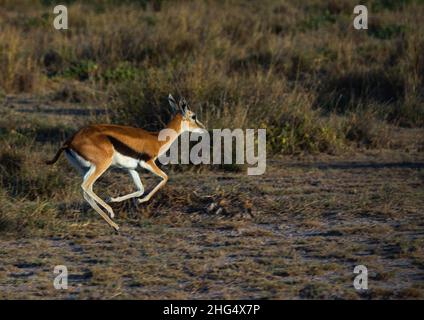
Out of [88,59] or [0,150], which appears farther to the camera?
[88,59]

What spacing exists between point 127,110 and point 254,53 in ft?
15.7

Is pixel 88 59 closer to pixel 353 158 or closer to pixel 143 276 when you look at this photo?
pixel 353 158

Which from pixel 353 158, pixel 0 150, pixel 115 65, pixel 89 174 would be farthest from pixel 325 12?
pixel 89 174

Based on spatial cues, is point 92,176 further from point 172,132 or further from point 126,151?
point 172,132

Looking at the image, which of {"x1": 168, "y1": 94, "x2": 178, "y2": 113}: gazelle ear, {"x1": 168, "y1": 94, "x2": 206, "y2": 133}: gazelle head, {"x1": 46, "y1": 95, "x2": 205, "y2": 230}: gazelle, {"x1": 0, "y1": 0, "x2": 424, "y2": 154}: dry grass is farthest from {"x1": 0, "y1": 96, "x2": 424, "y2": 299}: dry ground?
{"x1": 0, "y1": 0, "x2": 424, "y2": 154}: dry grass

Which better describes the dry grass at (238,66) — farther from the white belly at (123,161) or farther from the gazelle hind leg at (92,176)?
the gazelle hind leg at (92,176)

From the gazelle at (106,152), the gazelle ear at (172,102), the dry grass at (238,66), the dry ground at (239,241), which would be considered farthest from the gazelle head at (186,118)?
the dry grass at (238,66)

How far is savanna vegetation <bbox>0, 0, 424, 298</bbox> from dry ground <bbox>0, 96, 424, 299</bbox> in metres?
0.02

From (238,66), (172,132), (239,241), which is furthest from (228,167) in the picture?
(238,66)

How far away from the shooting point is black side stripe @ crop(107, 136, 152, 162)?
8.43m

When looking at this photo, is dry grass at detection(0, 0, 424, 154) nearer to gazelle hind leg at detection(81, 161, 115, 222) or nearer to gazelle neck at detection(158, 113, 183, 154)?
gazelle neck at detection(158, 113, 183, 154)

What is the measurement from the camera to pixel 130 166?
28.3 ft

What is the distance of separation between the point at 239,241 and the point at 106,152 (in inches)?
56.9

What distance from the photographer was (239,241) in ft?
26.7
